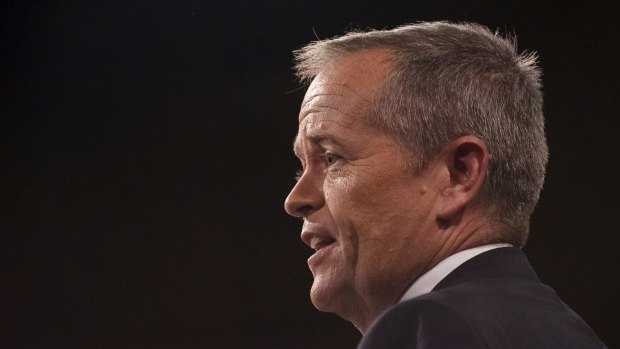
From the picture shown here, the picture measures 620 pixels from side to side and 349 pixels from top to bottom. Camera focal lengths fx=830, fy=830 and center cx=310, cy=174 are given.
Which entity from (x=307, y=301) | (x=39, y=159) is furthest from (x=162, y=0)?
(x=307, y=301)

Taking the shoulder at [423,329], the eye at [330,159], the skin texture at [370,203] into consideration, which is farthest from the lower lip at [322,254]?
the shoulder at [423,329]

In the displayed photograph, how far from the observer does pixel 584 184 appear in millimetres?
2848

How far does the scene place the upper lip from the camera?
126 centimetres

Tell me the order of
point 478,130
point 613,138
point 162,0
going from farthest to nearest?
point 162,0
point 613,138
point 478,130

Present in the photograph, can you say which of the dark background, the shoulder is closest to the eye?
the shoulder

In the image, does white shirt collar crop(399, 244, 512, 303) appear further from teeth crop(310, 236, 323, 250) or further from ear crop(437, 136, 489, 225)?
teeth crop(310, 236, 323, 250)

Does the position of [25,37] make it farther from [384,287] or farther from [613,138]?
[384,287]

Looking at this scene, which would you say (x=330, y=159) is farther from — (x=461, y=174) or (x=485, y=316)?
(x=485, y=316)

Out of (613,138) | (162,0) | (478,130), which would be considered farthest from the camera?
(162,0)

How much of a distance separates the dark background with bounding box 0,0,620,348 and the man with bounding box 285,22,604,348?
1.83m

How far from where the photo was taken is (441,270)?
116 cm

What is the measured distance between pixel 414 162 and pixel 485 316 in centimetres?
32

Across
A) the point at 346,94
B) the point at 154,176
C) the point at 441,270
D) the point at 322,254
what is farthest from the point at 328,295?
the point at 154,176

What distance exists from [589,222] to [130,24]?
6.01ft
